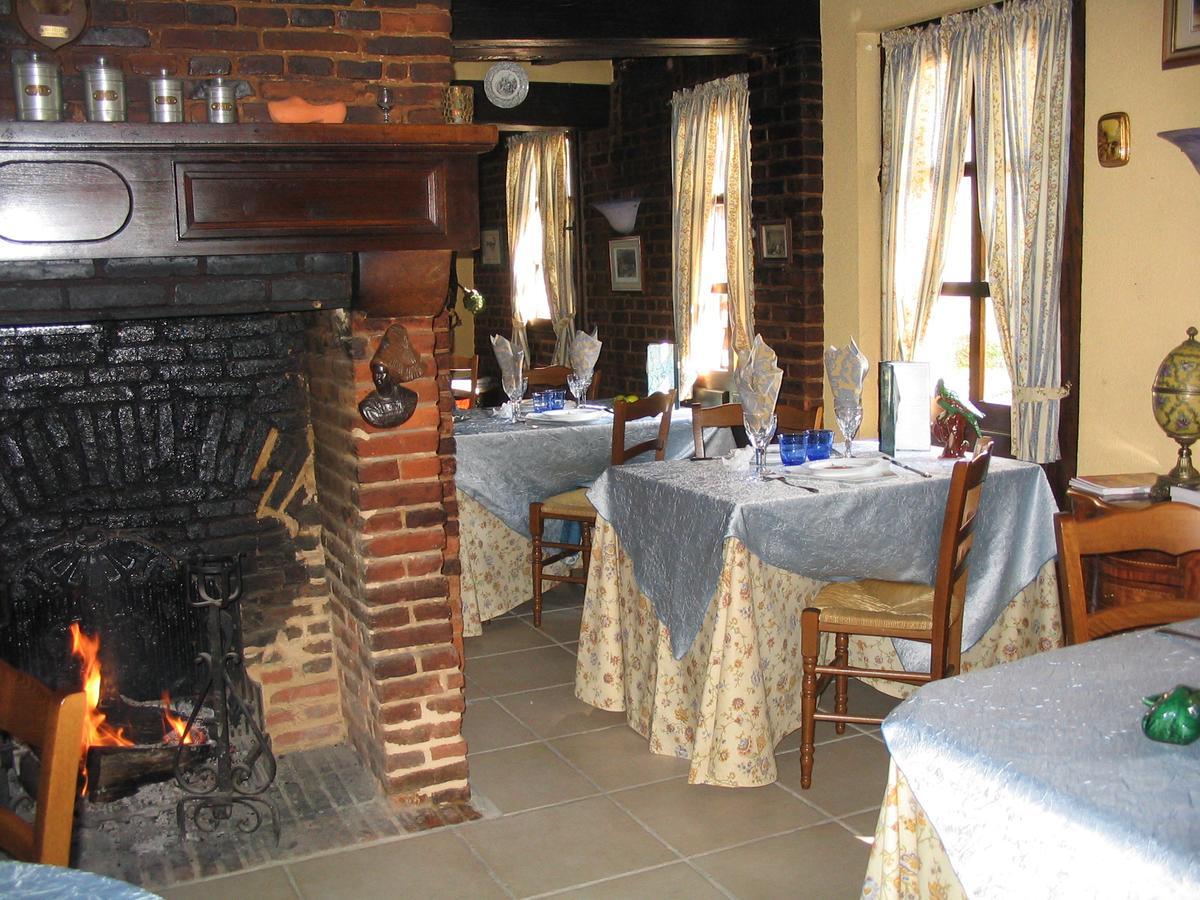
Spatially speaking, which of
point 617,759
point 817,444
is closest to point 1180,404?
point 817,444

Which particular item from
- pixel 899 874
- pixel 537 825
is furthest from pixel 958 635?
pixel 899 874

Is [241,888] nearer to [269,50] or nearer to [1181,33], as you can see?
[269,50]

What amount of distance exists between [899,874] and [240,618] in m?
2.15

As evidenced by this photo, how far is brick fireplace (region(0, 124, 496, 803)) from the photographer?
8.66 feet

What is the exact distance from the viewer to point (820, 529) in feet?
10.9

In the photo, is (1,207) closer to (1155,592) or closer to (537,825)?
(537,825)

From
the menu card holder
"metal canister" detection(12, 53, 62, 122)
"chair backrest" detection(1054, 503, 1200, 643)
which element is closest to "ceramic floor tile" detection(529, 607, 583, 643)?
the menu card holder

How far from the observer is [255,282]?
2904 millimetres

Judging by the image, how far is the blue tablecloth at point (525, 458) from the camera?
4695mm

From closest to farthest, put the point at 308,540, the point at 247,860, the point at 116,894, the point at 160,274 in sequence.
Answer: the point at 116,894
the point at 160,274
the point at 247,860
the point at 308,540

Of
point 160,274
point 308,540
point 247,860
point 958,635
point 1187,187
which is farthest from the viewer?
point 1187,187

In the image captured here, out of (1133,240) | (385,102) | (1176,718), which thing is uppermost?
(385,102)

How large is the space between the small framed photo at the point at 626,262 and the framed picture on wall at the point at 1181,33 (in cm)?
362

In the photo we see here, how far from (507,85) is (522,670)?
3.36m
